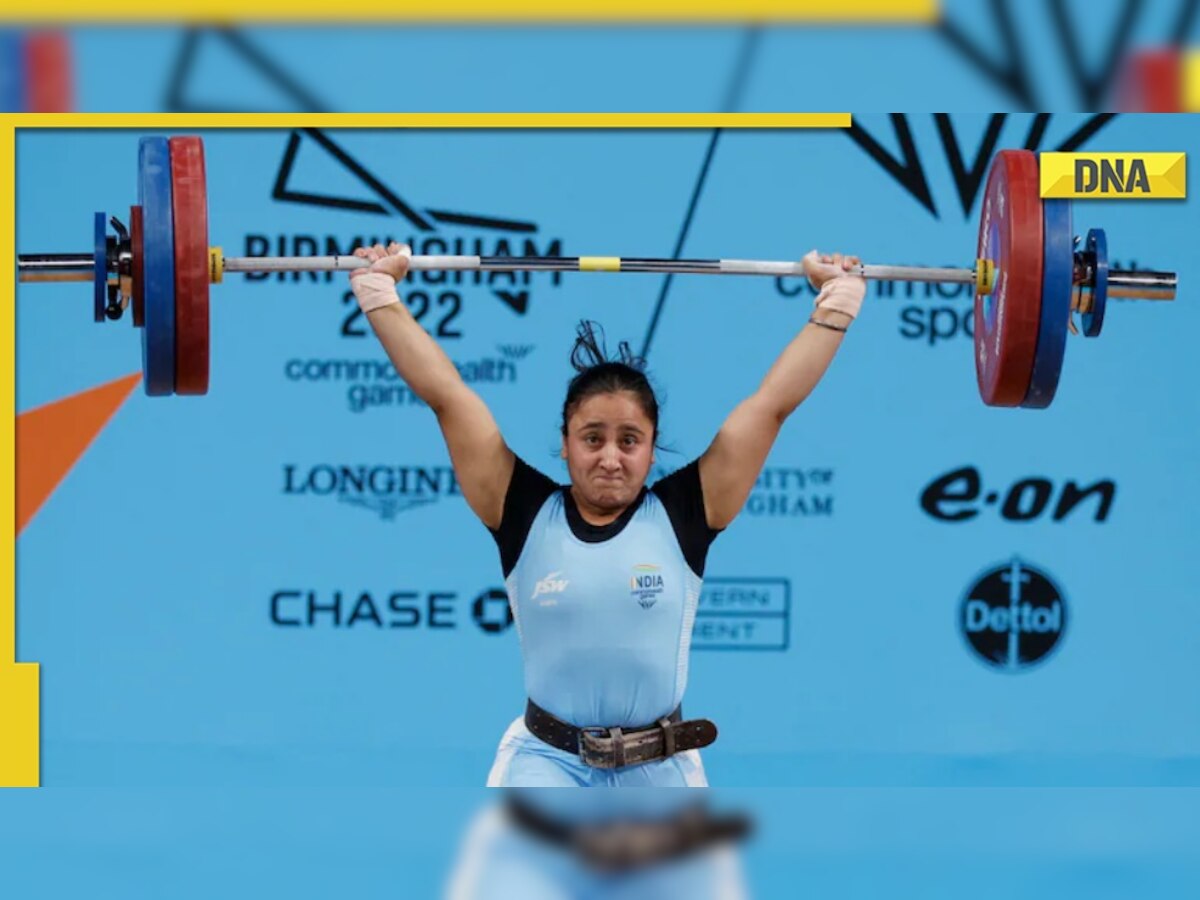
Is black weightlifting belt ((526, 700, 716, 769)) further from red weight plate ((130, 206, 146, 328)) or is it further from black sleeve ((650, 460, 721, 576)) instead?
red weight plate ((130, 206, 146, 328))

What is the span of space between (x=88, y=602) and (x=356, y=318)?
1.30 metres

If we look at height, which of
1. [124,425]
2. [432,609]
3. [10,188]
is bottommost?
[432,609]

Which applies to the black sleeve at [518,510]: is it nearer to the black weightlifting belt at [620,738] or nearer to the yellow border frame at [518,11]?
the black weightlifting belt at [620,738]

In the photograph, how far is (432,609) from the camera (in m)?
6.84

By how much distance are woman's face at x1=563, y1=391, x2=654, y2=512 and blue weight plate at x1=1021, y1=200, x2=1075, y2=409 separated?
97 centimetres

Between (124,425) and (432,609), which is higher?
(124,425)

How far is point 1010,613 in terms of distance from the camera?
6.86 metres

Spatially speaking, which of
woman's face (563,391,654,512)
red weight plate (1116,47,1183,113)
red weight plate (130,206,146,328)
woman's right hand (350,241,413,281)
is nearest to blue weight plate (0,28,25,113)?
red weight plate (130,206,146,328)

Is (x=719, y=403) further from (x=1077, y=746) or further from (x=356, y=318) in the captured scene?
(x=1077, y=746)

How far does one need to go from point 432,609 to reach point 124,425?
1191 millimetres

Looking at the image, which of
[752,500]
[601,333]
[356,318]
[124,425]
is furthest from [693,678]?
[124,425]

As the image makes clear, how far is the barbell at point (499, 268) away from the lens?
4.55 m

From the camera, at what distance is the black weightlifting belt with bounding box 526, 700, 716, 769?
4.18m

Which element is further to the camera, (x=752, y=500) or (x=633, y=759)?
(x=752, y=500)
